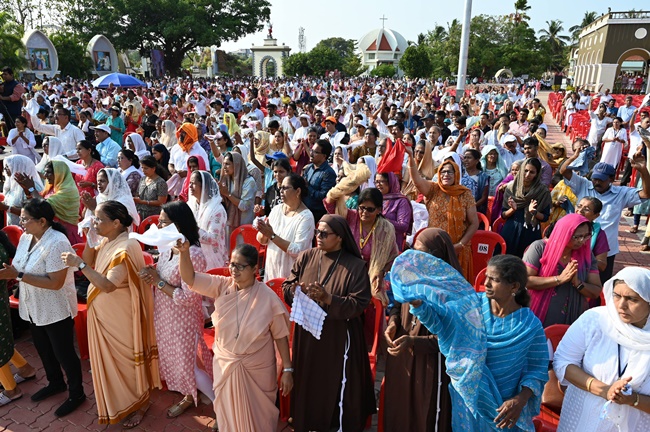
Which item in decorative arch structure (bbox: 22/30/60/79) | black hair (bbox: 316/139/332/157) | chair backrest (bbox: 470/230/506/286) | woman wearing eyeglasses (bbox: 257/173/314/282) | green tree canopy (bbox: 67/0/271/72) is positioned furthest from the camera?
green tree canopy (bbox: 67/0/271/72)

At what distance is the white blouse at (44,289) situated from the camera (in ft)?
9.85

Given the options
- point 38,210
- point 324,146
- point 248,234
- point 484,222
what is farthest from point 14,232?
point 484,222

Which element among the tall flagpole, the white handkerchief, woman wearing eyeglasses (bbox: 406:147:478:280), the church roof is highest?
the church roof

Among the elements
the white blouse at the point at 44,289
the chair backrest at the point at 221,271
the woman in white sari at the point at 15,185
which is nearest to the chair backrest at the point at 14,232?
the woman in white sari at the point at 15,185

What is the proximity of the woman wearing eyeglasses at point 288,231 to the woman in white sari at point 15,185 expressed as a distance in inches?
109

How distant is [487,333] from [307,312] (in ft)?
3.07

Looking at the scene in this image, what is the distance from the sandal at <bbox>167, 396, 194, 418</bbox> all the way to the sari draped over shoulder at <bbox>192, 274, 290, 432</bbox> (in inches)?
23.8

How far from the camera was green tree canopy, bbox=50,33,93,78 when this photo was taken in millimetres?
35969

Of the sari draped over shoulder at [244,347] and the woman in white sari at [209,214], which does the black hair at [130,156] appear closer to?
the woman in white sari at [209,214]

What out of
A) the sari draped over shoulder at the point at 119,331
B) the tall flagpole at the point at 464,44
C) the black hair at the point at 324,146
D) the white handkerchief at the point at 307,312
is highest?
the tall flagpole at the point at 464,44

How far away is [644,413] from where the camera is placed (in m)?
2.06

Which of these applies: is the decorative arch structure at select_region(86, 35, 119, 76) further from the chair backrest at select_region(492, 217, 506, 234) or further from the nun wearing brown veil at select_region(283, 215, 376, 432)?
the nun wearing brown veil at select_region(283, 215, 376, 432)

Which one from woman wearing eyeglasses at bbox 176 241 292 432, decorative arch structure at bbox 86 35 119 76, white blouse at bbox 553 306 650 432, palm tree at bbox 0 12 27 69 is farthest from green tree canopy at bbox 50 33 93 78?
white blouse at bbox 553 306 650 432

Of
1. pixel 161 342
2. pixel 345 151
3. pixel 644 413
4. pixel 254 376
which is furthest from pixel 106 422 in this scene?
pixel 345 151
